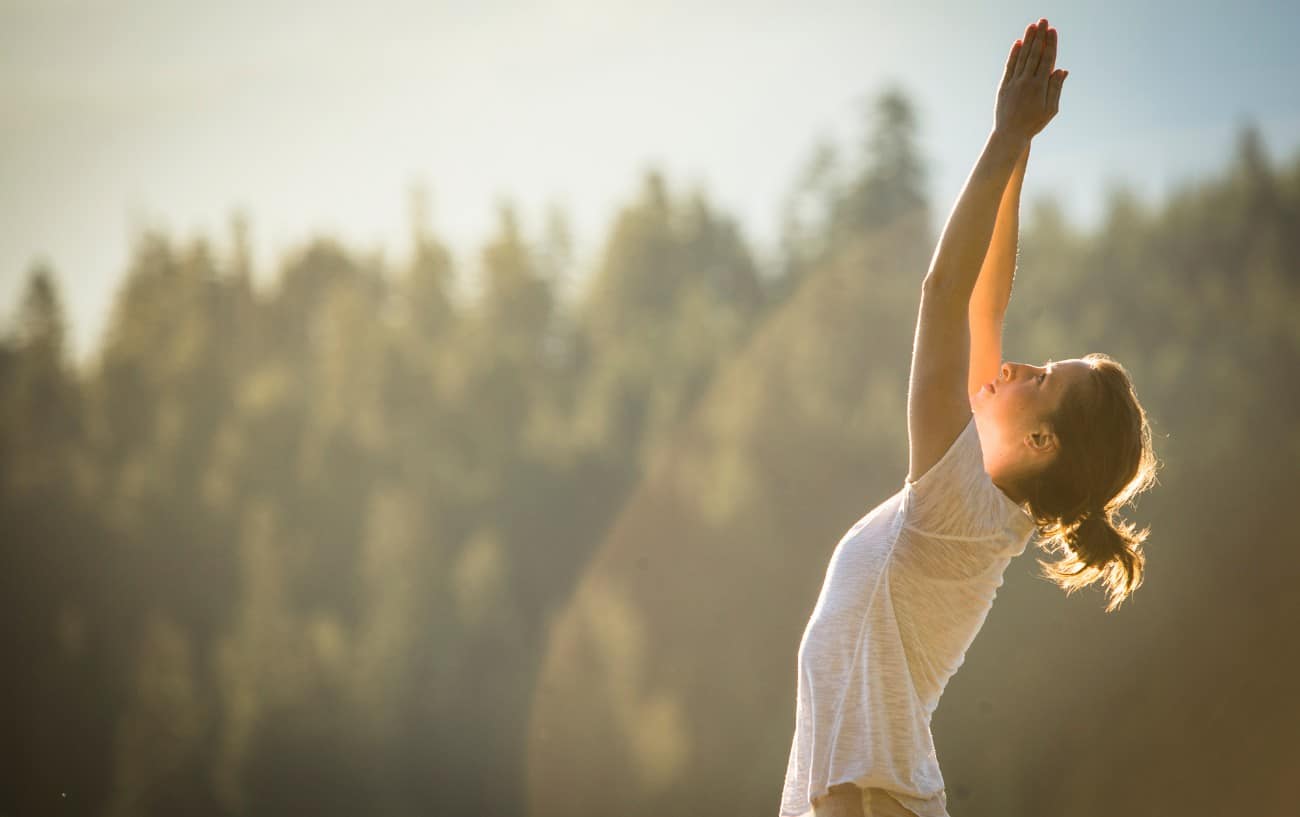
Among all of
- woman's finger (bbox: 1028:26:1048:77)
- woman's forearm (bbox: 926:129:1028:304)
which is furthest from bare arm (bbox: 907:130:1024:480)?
woman's finger (bbox: 1028:26:1048:77)

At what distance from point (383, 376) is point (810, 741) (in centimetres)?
1487

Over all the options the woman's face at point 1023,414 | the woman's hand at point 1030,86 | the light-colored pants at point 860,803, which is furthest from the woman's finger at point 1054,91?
the light-colored pants at point 860,803

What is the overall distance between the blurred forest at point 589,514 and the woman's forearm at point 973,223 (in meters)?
11.1

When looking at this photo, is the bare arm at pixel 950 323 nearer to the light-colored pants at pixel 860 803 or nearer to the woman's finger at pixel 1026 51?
the woman's finger at pixel 1026 51

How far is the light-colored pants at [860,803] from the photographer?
1.41 metres

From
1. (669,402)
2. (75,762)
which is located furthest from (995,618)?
(75,762)

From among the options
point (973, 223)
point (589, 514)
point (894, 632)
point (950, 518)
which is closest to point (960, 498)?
point (950, 518)

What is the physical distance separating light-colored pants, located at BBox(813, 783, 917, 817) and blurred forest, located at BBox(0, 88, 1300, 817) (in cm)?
1091

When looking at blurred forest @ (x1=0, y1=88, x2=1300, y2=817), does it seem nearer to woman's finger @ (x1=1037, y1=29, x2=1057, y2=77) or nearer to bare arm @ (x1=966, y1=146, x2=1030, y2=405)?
bare arm @ (x1=966, y1=146, x2=1030, y2=405)

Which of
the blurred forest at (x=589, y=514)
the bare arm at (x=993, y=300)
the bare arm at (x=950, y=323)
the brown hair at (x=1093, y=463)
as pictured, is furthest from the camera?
the blurred forest at (x=589, y=514)

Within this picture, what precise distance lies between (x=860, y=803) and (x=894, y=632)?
0.62 ft

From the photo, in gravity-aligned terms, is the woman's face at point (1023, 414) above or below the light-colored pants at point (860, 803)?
above

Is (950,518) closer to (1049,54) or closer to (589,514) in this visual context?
(1049,54)

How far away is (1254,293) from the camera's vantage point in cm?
1422
